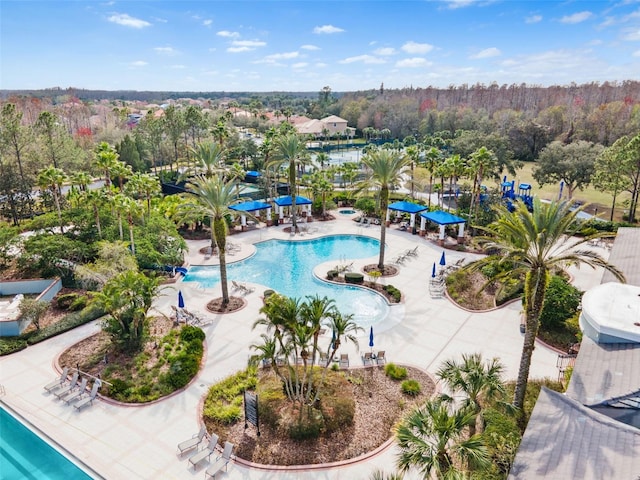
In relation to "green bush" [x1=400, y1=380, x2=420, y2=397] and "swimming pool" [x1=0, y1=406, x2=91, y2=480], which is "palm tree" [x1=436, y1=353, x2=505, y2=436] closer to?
"green bush" [x1=400, y1=380, x2=420, y2=397]

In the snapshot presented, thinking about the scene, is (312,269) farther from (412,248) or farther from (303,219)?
(303,219)

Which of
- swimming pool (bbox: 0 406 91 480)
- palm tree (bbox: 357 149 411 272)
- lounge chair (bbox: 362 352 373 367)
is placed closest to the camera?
swimming pool (bbox: 0 406 91 480)

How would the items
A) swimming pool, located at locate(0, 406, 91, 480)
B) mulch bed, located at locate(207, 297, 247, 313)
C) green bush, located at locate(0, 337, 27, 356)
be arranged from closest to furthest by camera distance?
swimming pool, located at locate(0, 406, 91, 480)
green bush, located at locate(0, 337, 27, 356)
mulch bed, located at locate(207, 297, 247, 313)

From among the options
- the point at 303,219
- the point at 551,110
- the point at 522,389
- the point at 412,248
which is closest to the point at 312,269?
the point at 412,248

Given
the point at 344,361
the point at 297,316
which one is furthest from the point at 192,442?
the point at 344,361

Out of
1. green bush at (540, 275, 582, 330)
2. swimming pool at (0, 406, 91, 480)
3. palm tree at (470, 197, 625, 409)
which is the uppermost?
palm tree at (470, 197, 625, 409)

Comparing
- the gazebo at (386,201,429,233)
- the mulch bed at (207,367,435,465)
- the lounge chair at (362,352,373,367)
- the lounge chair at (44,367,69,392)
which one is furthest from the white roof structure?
the lounge chair at (44,367,69,392)

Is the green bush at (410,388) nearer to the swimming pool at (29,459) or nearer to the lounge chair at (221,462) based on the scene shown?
the lounge chair at (221,462)
